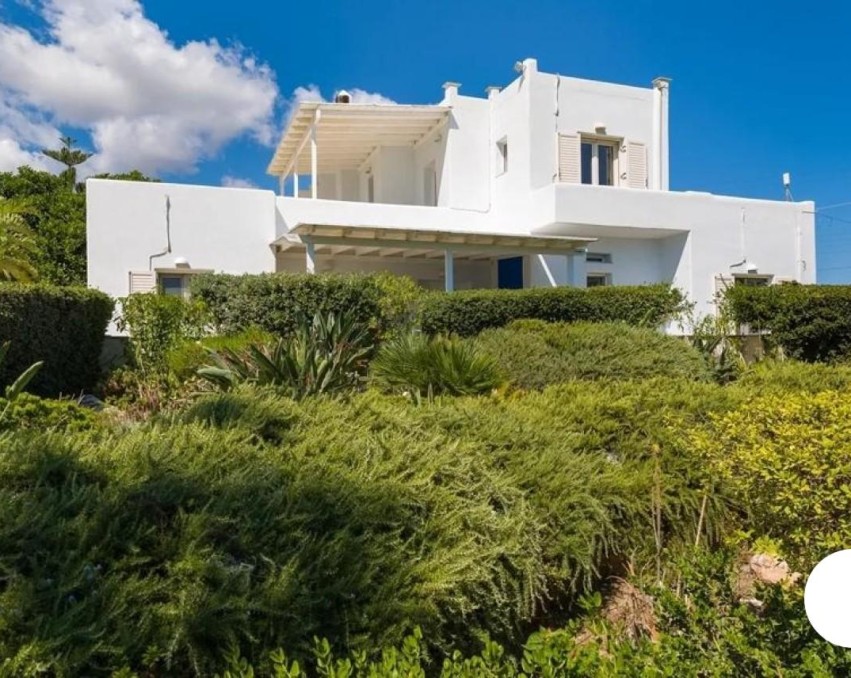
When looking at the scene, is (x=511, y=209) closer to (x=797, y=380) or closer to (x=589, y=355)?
(x=589, y=355)

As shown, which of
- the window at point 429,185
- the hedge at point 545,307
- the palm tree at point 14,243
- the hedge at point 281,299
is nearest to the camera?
the palm tree at point 14,243

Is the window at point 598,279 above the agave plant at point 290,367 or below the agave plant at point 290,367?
above

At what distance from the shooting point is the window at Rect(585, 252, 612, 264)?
18562 mm

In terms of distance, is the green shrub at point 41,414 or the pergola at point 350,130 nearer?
the green shrub at point 41,414

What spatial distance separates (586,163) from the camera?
1947 centimetres

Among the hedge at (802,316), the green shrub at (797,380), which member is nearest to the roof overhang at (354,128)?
the hedge at (802,316)

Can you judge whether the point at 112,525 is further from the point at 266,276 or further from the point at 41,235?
the point at 41,235

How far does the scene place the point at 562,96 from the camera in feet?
60.6

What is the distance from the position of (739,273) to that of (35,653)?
20346mm

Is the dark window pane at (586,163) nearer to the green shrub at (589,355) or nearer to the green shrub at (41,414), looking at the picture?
the green shrub at (589,355)

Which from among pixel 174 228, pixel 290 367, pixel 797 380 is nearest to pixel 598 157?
pixel 174 228

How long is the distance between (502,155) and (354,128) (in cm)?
466

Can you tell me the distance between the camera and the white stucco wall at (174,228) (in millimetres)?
14492

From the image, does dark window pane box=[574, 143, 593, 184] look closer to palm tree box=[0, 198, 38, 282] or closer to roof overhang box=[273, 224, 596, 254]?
roof overhang box=[273, 224, 596, 254]
